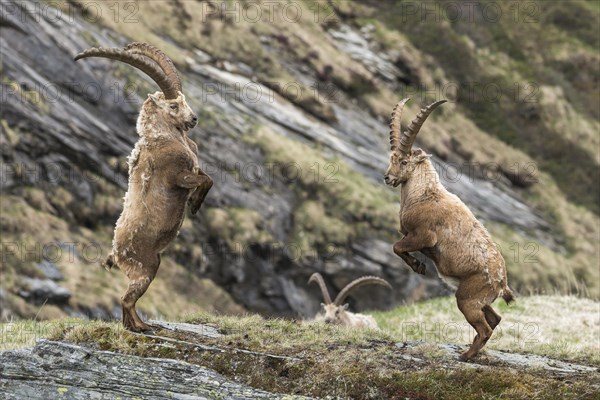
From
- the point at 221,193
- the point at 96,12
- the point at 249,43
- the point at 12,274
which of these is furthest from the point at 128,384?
the point at 249,43

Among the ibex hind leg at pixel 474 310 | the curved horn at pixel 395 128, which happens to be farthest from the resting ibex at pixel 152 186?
the ibex hind leg at pixel 474 310

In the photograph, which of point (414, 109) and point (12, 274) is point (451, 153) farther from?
point (12, 274)

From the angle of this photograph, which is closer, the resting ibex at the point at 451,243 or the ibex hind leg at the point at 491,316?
the resting ibex at the point at 451,243

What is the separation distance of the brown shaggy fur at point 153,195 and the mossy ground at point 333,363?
2.66 feet

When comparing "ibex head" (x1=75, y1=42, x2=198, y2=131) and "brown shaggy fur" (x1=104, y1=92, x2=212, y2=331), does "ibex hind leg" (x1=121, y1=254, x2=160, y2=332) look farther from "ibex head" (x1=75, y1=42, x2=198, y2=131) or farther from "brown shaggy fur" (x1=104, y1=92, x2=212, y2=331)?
"ibex head" (x1=75, y1=42, x2=198, y2=131)

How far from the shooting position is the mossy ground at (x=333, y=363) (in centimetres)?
959

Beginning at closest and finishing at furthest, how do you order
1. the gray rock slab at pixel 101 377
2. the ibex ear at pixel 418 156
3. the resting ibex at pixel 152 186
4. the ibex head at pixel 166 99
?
the gray rock slab at pixel 101 377, the resting ibex at pixel 152 186, the ibex head at pixel 166 99, the ibex ear at pixel 418 156

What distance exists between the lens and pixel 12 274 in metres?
26.4

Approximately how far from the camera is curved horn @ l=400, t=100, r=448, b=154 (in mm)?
11688

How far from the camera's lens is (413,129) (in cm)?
1178

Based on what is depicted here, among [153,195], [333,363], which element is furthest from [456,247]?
[153,195]

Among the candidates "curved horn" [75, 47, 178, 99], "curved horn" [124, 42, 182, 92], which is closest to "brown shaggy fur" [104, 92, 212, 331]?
"curved horn" [75, 47, 178, 99]

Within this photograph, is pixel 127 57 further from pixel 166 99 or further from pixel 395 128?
A: pixel 395 128

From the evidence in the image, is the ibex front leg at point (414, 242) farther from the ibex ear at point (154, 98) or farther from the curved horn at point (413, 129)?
the ibex ear at point (154, 98)
